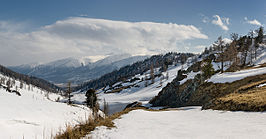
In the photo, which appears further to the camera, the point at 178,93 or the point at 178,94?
the point at 178,93

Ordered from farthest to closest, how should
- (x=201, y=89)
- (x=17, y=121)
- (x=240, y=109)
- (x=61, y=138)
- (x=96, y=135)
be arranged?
1. (x=201, y=89)
2. (x=17, y=121)
3. (x=240, y=109)
4. (x=96, y=135)
5. (x=61, y=138)

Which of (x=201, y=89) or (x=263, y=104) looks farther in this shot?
(x=201, y=89)

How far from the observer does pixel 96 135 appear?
6664 millimetres

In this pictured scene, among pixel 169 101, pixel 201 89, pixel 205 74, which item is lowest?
pixel 169 101

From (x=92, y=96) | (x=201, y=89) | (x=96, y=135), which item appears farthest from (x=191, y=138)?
(x=92, y=96)

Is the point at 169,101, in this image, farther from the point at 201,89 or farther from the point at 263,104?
the point at 263,104

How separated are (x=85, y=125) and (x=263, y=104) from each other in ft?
47.4

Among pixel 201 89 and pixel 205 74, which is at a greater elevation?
pixel 205 74

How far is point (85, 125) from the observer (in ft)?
25.2

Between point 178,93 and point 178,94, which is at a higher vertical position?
point 178,93

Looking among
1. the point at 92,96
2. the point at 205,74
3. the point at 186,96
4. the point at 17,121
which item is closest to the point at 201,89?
the point at 186,96

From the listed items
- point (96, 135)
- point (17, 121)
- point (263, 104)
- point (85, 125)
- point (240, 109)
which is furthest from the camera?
point (17, 121)

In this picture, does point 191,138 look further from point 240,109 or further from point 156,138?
point 240,109

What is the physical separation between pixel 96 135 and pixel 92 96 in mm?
45217
